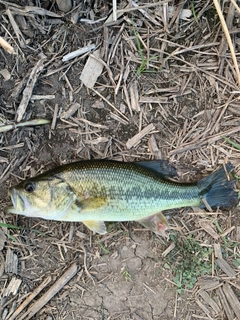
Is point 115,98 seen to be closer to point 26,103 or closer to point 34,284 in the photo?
point 26,103

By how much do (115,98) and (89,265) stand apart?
1.86 m

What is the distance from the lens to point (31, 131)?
15.0 feet

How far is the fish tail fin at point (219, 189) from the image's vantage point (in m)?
4.50

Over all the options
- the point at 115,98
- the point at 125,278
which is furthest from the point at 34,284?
the point at 115,98

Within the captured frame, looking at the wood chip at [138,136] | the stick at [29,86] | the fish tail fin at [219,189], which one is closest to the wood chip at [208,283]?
the fish tail fin at [219,189]

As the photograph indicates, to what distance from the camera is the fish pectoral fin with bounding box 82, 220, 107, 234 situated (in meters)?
4.40

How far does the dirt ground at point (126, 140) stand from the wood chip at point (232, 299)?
1 centimetres

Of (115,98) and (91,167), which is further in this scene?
(115,98)

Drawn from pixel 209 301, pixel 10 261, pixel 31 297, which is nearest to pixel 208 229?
pixel 209 301

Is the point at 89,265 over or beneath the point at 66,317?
over

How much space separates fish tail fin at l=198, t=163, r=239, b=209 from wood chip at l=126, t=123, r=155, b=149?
2.56 ft

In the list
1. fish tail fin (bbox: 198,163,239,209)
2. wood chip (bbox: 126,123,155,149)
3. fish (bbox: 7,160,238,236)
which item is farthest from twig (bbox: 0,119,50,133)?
fish tail fin (bbox: 198,163,239,209)

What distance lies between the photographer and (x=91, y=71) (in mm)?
4566

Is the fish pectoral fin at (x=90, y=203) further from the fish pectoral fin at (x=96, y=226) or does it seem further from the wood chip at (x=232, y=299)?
the wood chip at (x=232, y=299)
